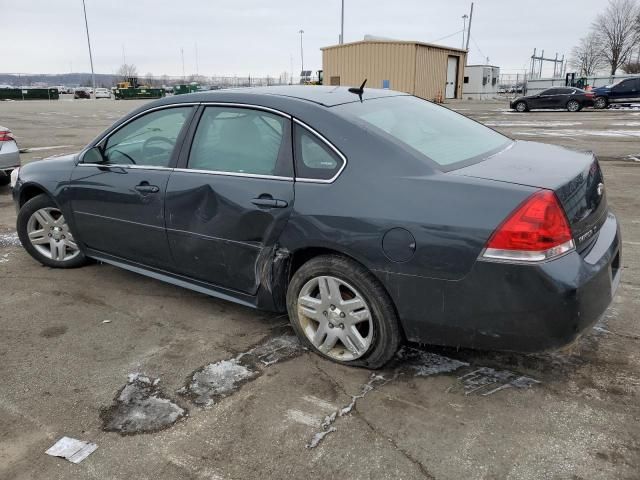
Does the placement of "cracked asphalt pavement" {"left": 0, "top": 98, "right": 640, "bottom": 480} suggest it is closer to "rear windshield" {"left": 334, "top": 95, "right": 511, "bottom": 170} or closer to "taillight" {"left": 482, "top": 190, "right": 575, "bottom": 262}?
"taillight" {"left": 482, "top": 190, "right": 575, "bottom": 262}

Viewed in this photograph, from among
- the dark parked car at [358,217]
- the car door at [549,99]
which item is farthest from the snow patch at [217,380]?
the car door at [549,99]

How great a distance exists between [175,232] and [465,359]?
2.00 m

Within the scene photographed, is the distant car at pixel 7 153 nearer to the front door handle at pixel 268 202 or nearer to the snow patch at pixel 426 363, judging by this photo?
the front door handle at pixel 268 202

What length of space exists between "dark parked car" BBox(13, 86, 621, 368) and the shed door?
37220 millimetres

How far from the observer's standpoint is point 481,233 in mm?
2430

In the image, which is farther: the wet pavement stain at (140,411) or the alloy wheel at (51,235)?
the alloy wheel at (51,235)

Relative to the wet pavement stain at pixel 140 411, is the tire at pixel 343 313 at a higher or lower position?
higher

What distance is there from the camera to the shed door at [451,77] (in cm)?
3847

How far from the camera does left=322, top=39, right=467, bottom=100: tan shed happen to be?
32719 millimetres

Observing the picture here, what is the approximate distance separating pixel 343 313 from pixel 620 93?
30912 millimetres

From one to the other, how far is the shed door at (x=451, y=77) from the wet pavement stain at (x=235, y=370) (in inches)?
1488

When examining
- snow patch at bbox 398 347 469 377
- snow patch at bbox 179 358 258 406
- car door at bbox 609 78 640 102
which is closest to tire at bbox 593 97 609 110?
car door at bbox 609 78 640 102

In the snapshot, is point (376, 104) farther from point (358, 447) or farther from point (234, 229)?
point (358, 447)

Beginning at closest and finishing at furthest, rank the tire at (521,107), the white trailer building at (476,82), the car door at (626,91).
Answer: the tire at (521,107) → the car door at (626,91) → the white trailer building at (476,82)
